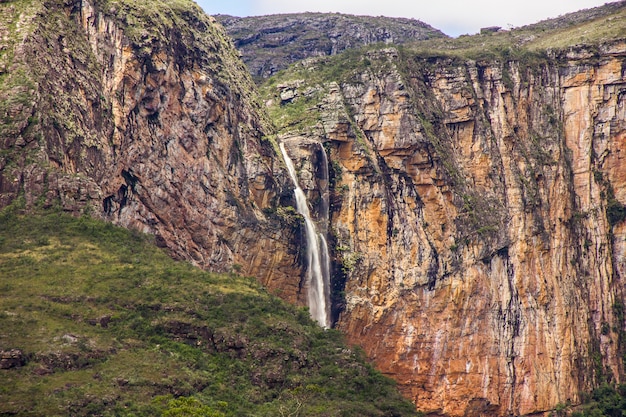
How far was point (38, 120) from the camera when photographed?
50.2 meters

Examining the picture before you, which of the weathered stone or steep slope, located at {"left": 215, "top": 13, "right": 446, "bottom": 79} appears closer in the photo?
the weathered stone

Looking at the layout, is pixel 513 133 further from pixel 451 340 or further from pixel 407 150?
pixel 451 340

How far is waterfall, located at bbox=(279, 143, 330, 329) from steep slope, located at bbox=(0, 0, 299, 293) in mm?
1264

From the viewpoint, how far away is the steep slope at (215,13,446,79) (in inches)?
4205

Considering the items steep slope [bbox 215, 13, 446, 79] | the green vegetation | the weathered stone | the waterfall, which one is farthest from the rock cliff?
steep slope [bbox 215, 13, 446, 79]

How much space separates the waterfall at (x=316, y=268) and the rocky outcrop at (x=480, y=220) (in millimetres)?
1096

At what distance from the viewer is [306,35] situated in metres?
112

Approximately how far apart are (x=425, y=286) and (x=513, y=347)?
783cm

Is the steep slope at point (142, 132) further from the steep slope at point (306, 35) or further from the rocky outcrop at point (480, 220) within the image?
Result: the steep slope at point (306, 35)

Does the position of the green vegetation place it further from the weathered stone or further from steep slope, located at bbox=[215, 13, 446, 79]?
the weathered stone

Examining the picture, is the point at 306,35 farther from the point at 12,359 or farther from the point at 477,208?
the point at 12,359

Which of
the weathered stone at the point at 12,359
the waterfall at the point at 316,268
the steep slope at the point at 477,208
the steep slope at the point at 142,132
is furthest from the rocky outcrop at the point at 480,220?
the weathered stone at the point at 12,359

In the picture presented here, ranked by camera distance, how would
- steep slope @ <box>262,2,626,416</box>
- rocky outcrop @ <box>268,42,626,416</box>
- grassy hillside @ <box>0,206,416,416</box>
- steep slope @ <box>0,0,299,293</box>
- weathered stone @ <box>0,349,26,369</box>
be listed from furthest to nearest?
steep slope @ <box>262,2,626,416</box> < rocky outcrop @ <box>268,42,626,416</box> < steep slope @ <box>0,0,299,293</box> < grassy hillside @ <box>0,206,416,416</box> < weathered stone @ <box>0,349,26,369</box>

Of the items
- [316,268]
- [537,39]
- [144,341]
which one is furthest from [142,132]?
[537,39]
